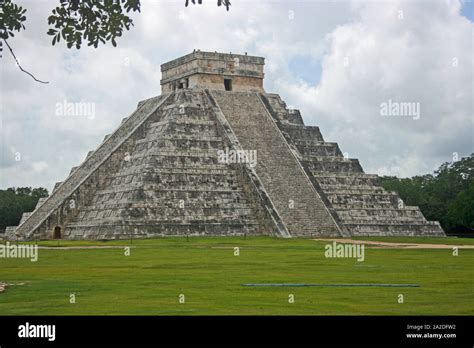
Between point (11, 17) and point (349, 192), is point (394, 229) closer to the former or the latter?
point (349, 192)

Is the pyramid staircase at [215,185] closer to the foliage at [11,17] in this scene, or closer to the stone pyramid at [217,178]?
the stone pyramid at [217,178]

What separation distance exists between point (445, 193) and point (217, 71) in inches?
1442

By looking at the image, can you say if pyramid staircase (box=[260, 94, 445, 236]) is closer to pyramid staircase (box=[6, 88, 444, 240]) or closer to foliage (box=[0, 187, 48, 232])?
pyramid staircase (box=[6, 88, 444, 240])

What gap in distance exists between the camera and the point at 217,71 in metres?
62.4

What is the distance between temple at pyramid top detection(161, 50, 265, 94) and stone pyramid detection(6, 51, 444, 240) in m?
0.07

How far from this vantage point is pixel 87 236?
170ft

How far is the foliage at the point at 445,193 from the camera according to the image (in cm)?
7319

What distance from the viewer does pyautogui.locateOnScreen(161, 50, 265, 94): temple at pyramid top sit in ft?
203

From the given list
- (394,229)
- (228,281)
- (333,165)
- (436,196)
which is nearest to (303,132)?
(333,165)

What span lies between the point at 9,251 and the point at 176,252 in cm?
722

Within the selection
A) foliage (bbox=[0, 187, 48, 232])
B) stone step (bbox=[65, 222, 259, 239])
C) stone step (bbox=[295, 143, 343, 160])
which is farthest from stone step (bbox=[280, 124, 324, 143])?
foliage (bbox=[0, 187, 48, 232])

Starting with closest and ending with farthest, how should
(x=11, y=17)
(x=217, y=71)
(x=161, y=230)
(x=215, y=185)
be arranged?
1. (x=11, y=17)
2. (x=161, y=230)
3. (x=215, y=185)
4. (x=217, y=71)

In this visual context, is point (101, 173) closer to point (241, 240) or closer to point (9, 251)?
point (241, 240)
